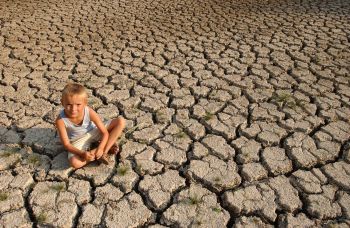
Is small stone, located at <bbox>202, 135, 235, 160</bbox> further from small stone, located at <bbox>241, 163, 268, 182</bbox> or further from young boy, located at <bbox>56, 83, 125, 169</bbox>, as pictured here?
young boy, located at <bbox>56, 83, 125, 169</bbox>

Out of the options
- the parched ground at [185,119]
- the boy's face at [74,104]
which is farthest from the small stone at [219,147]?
the boy's face at [74,104]

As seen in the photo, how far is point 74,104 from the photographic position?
2115mm

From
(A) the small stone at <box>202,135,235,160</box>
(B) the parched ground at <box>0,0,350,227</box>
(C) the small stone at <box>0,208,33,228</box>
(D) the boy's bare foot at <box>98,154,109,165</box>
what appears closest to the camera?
(C) the small stone at <box>0,208,33,228</box>

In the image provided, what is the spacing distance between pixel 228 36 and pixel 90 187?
10.0 ft

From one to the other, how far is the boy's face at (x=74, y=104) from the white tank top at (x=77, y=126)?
0.09m

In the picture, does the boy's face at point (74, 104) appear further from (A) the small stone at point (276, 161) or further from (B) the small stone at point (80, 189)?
(A) the small stone at point (276, 161)

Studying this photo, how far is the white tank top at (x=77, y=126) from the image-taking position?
227 centimetres

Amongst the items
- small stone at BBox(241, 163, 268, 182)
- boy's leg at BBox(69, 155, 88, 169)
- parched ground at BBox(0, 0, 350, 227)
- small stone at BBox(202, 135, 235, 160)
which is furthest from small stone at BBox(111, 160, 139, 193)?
small stone at BBox(241, 163, 268, 182)

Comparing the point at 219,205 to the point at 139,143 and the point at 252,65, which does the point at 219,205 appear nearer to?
the point at 139,143

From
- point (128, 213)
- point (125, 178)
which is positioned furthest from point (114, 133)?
point (128, 213)

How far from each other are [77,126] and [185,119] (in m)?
0.93

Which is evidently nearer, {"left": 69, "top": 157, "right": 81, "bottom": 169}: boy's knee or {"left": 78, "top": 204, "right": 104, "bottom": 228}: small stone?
{"left": 78, "top": 204, "right": 104, "bottom": 228}: small stone

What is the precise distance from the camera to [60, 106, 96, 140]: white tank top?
2273mm

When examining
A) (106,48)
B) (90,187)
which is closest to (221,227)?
(90,187)
